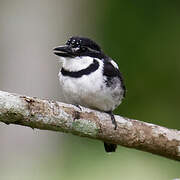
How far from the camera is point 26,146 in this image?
587cm

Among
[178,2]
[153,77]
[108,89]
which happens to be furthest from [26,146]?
[178,2]

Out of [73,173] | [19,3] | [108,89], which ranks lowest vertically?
[73,173]

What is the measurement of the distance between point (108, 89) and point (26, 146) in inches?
74.8

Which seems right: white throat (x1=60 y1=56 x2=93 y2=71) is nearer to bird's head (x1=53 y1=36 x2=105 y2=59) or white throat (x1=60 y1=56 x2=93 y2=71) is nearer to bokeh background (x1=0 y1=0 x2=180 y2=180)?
bird's head (x1=53 y1=36 x2=105 y2=59)

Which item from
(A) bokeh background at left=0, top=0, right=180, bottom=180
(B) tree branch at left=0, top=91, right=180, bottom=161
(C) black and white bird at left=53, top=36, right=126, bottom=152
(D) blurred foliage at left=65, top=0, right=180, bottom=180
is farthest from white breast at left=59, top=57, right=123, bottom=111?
(D) blurred foliage at left=65, top=0, right=180, bottom=180

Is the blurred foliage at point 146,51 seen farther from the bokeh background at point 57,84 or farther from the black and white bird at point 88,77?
the black and white bird at point 88,77

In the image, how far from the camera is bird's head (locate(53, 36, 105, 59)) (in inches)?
→ 165

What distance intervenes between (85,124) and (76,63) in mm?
561

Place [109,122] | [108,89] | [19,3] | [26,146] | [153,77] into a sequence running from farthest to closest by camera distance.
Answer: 1. [153,77]
2. [19,3]
3. [26,146]
4. [108,89]
5. [109,122]

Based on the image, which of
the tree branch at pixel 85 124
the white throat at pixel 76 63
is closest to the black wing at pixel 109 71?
the white throat at pixel 76 63

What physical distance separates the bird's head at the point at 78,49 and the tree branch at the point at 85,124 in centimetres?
47

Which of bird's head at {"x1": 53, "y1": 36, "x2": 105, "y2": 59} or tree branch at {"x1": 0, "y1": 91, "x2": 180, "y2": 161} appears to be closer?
tree branch at {"x1": 0, "y1": 91, "x2": 180, "y2": 161}

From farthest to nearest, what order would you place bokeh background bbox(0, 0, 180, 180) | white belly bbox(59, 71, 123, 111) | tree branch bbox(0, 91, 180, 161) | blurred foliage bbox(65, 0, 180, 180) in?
1. blurred foliage bbox(65, 0, 180, 180)
2. bokeh background bbox(0, 0, 180, 180)
3. white belly bbox(59, 71, 123, 111)
4. tree branch bbox(0, 91, 180, 161)

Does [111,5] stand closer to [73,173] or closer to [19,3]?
[19,3]
